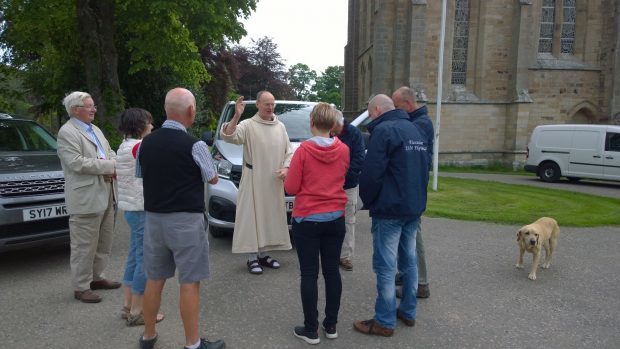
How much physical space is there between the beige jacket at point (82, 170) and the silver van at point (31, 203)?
41.9 inches

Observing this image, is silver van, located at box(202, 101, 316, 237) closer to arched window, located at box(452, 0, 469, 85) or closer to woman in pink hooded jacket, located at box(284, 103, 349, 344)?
woman in pink hooded jacket, located at box(284, 103, 349, 344)

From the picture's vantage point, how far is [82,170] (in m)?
4.30

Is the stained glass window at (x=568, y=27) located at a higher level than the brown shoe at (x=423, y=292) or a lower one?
higher

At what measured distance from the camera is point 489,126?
955 inches

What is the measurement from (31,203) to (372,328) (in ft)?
13.0

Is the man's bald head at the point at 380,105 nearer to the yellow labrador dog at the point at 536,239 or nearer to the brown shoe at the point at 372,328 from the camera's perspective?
the brown shoe at the point at 372,328

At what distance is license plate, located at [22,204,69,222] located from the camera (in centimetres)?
509

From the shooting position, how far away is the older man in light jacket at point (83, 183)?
432 centimetres

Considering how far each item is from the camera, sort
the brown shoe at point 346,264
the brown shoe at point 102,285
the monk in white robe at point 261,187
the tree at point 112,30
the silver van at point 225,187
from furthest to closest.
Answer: the tree at point 112,30
the silver van at point 225,187
the brown shoe at point 346,264
the monk in white robe at point 261,187
the brown shoe at point 102,285

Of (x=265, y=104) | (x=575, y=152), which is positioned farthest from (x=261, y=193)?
(x=575, y=152)

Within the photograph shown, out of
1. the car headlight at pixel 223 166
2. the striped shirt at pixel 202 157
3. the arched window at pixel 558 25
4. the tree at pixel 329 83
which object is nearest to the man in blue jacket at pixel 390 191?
the striped shirt at pixel 202 157

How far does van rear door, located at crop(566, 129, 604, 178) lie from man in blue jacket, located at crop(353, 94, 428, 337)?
1522 cm

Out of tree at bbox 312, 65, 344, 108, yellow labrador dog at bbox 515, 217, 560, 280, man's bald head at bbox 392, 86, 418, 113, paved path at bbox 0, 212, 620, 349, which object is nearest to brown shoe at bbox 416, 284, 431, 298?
paved path at bbox 0, 212, 620, 349

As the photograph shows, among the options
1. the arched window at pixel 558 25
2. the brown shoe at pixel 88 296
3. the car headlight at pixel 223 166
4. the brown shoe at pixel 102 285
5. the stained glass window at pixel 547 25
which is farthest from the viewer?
the stained glass window at pixel 547 25
